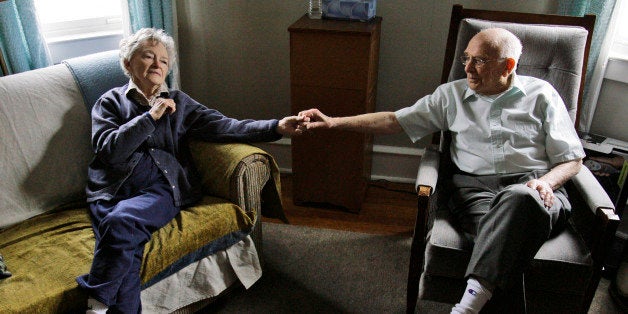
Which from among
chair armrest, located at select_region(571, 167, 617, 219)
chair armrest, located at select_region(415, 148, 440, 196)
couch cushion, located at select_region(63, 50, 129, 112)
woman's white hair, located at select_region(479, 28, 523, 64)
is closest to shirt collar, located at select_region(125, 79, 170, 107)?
couch cushion, located at select_region(63, 50, 129, 112)

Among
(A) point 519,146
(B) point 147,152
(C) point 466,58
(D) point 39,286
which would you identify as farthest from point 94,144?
(A) point 519,146

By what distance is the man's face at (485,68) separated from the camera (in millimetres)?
1837

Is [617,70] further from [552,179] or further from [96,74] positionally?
[96,74]

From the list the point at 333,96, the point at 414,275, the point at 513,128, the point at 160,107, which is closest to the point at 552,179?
the point at 513,128

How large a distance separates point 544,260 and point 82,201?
173 centimetres

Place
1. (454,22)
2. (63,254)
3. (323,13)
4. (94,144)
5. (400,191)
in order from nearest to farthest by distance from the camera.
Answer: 1. (63,254)
2. (94,144)
3. (454,22)
4. (323,13)
5. (400,191)

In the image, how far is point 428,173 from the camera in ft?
6.00

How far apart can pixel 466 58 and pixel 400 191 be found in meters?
1.15

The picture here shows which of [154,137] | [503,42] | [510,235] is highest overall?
[503,42]

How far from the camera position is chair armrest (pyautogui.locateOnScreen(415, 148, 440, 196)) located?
1.73 metres

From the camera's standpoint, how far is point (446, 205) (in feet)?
6.28

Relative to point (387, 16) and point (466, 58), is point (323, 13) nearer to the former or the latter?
point (387, 16)

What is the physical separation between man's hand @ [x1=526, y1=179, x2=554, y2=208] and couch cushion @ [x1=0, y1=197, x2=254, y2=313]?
103 cm

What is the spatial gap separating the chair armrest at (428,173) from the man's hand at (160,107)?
966 mm
